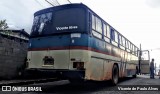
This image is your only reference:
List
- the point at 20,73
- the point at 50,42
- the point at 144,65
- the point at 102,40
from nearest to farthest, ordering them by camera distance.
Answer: the point at 50,42, the point at 102,40, the point at 20,73, the point at 144,65

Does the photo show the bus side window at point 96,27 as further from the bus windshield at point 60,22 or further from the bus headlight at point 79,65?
the bus headlight at point 79,65

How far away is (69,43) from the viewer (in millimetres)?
8141

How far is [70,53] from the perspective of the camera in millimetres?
8047

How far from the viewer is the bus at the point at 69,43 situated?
26.1 ft

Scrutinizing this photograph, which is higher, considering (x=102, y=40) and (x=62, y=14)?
(x=62, y=14)

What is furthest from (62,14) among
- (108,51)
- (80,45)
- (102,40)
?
(108,51)

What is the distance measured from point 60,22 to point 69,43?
1.01 m

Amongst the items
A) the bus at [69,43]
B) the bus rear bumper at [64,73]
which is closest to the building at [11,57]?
the bus at [69,43]

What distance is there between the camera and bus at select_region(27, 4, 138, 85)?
7.97 m

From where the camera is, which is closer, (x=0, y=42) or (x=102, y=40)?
(x=102, y=40)

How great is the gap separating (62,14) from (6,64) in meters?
5.29

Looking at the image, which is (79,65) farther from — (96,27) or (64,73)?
(96,27)

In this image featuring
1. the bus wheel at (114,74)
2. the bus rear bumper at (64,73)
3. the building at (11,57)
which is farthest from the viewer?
the building at (11,57)

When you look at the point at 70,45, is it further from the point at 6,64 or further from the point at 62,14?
the point at 6,64
